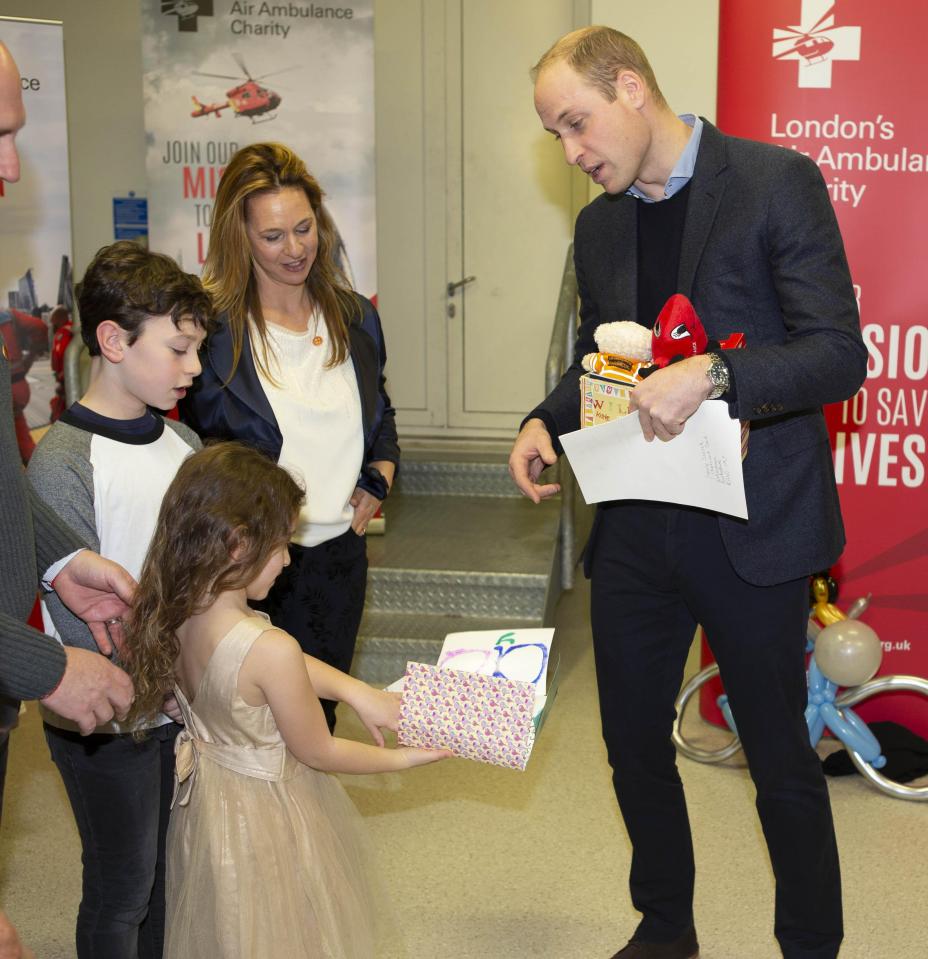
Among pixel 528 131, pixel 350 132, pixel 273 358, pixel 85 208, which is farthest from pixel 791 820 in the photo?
pixel 85 208

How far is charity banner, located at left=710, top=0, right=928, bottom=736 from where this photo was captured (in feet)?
10.8

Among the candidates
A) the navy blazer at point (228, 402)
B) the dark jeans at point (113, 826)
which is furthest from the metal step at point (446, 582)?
the dark jeans at point (113, 826)

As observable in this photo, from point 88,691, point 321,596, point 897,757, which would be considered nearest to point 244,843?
point 88,691

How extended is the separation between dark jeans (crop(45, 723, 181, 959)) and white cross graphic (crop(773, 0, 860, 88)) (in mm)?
2479

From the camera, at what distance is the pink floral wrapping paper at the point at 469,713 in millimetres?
1673

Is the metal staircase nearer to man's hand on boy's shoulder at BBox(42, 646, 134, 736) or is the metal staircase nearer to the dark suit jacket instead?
the dark suit jacket

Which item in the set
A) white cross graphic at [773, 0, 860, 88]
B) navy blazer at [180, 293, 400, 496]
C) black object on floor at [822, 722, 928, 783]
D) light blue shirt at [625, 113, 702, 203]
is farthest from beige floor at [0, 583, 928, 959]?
white cross graphic at [773, 0, 860, 88]

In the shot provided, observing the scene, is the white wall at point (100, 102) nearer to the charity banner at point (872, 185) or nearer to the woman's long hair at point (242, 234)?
the charity banner at point (872, 185)

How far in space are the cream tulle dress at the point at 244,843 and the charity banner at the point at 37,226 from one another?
10.1 ft

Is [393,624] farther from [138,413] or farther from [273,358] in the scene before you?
[138,413]

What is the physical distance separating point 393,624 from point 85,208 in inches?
140

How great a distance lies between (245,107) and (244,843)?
15.2 ft

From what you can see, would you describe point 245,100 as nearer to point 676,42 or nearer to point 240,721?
point 676,42

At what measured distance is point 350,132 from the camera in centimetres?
561
